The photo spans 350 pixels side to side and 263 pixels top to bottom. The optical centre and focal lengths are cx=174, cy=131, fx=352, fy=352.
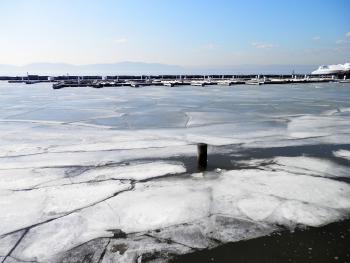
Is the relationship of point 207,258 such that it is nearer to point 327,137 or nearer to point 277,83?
point 327,137

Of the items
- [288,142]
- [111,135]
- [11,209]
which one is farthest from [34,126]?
[288,142]

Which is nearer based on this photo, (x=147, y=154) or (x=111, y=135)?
(x=147, y=154)

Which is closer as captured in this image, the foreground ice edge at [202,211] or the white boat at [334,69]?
the foreground ice edge at [202,211]

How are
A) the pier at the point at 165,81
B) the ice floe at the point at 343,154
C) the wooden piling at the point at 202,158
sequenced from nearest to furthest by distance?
the wooden piling at the point at 202,158 → the ice floe at the point at 343,154 → the pier at the point at 165,81

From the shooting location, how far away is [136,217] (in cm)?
564

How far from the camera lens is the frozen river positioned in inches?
195

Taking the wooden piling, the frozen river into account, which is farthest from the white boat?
the wooden piling

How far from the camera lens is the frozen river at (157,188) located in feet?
16.2

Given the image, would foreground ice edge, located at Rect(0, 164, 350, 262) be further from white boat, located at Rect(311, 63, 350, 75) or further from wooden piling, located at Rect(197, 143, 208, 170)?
white boat, located at Rect(311, 63, 350, 75)

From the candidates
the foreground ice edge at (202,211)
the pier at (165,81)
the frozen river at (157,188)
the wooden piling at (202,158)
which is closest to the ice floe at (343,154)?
the frozen river at (157,188)

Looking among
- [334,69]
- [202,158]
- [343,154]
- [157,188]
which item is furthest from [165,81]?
[157,188]

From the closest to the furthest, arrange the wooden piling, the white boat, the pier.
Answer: the wooden piling
the pier
the white boat

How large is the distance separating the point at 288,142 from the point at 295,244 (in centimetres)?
625

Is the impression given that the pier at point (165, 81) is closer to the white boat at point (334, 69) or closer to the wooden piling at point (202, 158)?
the white boat at point (334, 69)
